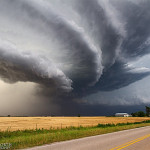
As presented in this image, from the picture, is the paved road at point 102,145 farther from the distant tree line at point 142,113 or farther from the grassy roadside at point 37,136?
the distant tree line at point 142,113

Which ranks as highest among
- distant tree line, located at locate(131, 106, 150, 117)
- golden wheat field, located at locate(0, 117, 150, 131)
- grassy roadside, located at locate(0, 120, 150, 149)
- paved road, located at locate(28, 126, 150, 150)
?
distant tree line, located at locate(131, 106, 150, 117)

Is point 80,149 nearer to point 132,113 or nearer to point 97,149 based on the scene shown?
point 97,149

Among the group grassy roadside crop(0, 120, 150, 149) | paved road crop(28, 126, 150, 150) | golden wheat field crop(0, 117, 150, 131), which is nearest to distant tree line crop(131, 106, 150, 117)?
golden wheat field crop(0, 117, 150, 131)

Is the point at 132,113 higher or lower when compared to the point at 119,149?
higher

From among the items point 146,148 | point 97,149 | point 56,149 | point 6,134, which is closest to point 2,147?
point 56,149

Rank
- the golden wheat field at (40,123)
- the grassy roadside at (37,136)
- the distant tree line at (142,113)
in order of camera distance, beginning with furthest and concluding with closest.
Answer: the distant tree line at (142,113) → the golden wheat field at (40,123) → the grassy roadside at (37,136)

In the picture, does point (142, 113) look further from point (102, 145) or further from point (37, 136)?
point (102, 145)

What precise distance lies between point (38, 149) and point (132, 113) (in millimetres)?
202359

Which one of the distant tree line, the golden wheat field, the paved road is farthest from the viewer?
the distant tree line

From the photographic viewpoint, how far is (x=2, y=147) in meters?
10.2

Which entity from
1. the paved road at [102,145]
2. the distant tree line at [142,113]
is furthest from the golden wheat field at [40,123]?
the distant tree line at [142,113]

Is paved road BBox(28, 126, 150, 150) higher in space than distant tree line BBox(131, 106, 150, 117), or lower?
lower

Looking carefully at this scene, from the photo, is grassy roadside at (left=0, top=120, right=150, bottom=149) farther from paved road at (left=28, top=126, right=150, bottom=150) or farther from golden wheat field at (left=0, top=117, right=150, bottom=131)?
golden wheat field at (left=0, top=117, right=150, bottom=131)

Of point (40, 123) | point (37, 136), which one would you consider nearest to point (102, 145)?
point (37, 136)
